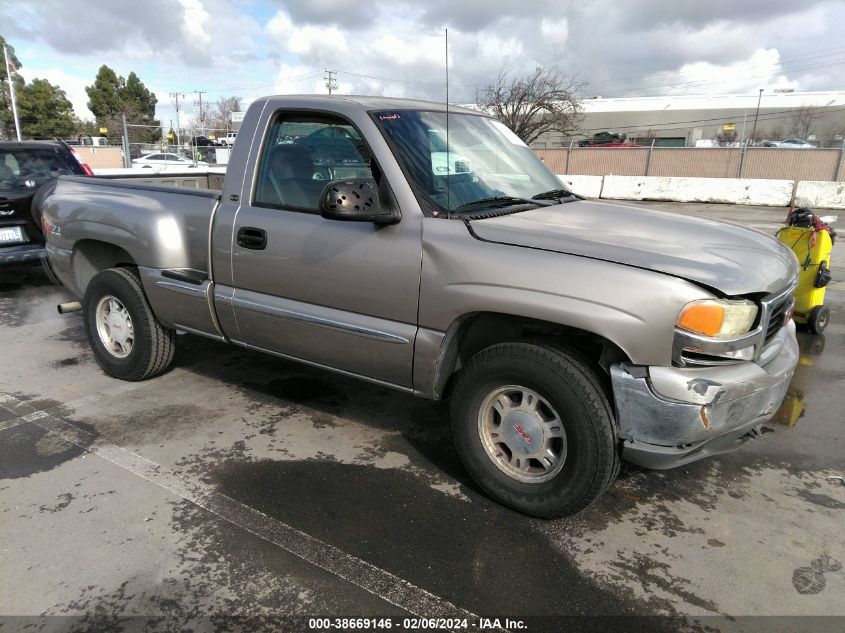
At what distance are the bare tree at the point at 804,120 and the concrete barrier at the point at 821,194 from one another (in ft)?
178

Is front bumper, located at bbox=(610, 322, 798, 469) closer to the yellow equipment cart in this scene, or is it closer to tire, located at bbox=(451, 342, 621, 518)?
tire, located at bbox=(451, 342, 621, 518)

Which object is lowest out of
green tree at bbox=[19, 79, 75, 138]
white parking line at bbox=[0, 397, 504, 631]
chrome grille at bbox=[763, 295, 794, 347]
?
white parking line at bbox=[0, 397, 504, 631]

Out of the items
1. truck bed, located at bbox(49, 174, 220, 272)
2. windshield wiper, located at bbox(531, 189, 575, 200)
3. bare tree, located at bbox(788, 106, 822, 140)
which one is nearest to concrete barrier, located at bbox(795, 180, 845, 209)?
windshield wiper, located at bbox(531, 189, 575, 200)

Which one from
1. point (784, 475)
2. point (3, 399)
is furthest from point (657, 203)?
point (3, 399)

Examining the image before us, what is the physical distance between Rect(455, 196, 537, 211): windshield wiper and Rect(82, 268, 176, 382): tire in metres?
2.62

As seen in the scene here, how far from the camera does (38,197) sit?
610 cm

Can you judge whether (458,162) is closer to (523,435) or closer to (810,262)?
(523,435)

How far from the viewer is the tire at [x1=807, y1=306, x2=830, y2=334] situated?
Result: 19.5 feet

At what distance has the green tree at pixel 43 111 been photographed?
56.1 metres

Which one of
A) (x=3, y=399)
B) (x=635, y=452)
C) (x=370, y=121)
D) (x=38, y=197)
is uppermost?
(x=370, y=121)

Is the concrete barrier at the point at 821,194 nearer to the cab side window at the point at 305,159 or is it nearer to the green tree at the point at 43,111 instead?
the cab side window at the point at 305,159

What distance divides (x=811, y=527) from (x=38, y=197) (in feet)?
23.2

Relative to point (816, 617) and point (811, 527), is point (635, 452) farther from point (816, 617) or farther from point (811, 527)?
point (811, 527)

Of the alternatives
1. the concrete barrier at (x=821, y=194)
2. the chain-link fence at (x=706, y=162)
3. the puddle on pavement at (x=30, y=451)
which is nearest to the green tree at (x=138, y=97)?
the chain-link fence at (x=706, y=162)
